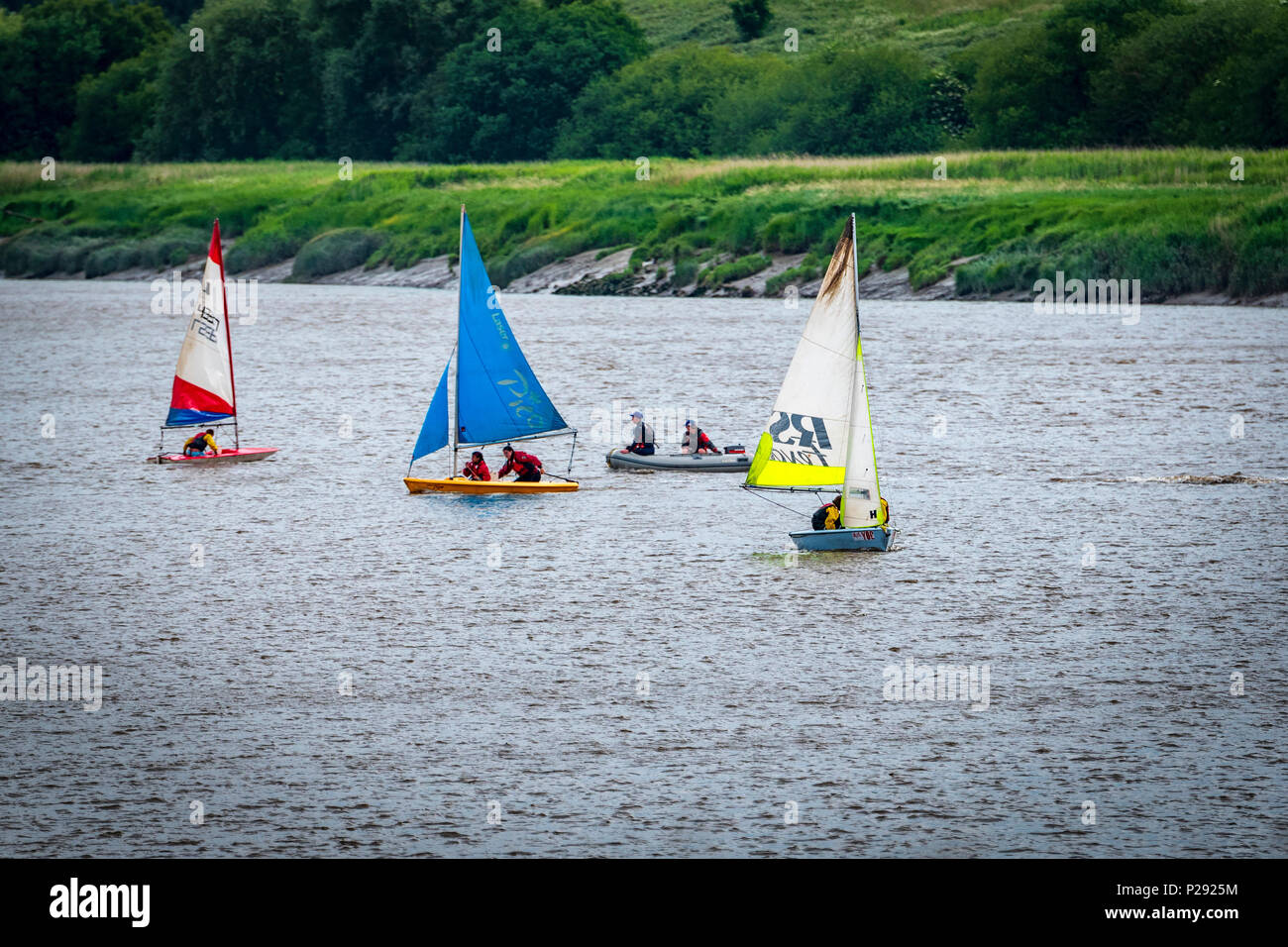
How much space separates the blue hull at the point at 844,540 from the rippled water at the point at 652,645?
0.29 m

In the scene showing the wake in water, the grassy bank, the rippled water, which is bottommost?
the rippled water

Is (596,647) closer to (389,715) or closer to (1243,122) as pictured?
(389,715)

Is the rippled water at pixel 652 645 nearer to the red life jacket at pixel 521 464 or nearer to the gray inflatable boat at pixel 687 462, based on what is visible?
the gray inflatable boat at pixel 687 462

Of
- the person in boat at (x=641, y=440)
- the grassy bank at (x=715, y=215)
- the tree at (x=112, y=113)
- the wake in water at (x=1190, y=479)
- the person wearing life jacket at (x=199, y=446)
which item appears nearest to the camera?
the wake in water at (x=1190, y=479)

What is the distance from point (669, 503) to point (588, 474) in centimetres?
512

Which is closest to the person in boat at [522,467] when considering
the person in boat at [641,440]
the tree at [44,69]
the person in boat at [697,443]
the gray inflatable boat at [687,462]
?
the gray inflatable boat at [687,462]

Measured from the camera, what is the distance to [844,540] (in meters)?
38.3

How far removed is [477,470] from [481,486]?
17.8 inches

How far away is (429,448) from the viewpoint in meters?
44.7

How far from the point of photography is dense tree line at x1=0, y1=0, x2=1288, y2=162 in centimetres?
13000

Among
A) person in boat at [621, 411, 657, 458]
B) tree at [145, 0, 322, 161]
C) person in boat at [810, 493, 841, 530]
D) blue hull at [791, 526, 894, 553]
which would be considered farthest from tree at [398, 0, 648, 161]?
blue hull at [791, 526, 894, 553]

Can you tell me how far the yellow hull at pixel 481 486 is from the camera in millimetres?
46031

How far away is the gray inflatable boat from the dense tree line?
81256 mm

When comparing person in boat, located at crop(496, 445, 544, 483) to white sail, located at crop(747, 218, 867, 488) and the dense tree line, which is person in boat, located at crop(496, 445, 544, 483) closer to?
white sail, located at crop(747, 218, 867, 488)
